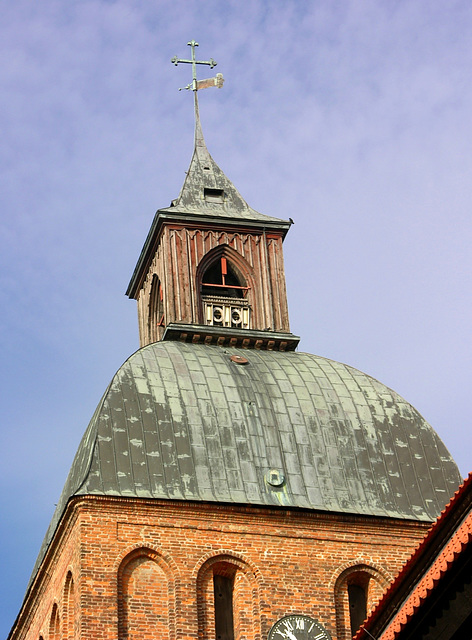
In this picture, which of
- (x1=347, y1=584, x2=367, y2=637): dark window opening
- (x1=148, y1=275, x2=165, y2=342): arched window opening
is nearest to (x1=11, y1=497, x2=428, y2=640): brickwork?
(x1=347, y1=584, x2=367, y2=637): dark window opening

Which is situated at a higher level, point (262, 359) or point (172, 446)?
point (262, 359)

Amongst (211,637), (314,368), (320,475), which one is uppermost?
(314,368)

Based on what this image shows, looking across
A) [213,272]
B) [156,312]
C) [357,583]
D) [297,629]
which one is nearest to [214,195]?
[213,272]

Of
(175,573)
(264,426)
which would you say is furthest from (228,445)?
(175,573)

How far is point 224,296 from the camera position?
1515 inches

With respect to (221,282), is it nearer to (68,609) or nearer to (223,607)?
(223,607)

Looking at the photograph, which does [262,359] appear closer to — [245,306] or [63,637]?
[245,306]

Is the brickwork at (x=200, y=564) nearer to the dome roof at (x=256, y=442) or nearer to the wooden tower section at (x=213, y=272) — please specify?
the dome roof at (x=256, y=442)

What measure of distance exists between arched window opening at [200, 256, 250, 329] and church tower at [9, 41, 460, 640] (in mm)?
760

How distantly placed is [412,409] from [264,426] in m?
3.63

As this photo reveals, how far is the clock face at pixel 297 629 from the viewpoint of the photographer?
3122 cm

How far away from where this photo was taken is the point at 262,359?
36.2 metres

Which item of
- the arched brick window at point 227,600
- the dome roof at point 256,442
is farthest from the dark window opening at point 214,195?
the arched brick window at point 227,600

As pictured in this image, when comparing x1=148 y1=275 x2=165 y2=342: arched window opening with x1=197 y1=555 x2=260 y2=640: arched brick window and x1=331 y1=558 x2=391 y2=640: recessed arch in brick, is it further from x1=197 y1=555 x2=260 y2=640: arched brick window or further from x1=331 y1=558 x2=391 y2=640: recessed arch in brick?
x1=331 y1=558 x2=391 y2=640: recessed arch in brick
